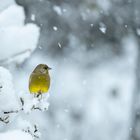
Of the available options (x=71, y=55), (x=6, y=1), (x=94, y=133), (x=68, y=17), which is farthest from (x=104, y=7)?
(x=6, y=1)

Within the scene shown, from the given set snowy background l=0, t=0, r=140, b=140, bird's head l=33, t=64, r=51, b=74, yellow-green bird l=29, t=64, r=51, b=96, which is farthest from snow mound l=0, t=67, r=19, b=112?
snowy background l=0, t=0, r=140, b=140

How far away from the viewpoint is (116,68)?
1462 cm

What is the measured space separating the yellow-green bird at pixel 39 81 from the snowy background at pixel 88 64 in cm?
398

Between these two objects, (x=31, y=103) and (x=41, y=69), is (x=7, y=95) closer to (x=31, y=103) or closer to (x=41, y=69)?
(x=31, y=103)

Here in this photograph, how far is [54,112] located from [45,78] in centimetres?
932

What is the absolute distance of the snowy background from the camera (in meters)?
11.2

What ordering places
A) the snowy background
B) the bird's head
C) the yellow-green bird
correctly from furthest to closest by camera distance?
the snowy background
the bird's head
the yellow-green bird

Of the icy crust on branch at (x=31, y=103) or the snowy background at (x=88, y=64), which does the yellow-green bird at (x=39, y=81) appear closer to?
the icy crust on branch at (x=31, y=103)

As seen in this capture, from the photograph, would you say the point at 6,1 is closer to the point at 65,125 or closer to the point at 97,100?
the point at 65,125

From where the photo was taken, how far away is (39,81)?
3.41m

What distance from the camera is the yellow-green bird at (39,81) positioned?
311 cm

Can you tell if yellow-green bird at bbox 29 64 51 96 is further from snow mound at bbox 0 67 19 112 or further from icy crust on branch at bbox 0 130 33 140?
icy crust on branch at bbox 0 130 33 140

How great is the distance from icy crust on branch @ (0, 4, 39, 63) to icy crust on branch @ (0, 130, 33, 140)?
9.7 inches

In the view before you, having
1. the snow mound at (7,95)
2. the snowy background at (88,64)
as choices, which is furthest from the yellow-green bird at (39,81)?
the snowy background at (88,64)
